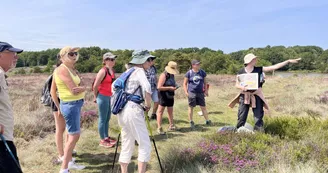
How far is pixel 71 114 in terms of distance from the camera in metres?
4.12

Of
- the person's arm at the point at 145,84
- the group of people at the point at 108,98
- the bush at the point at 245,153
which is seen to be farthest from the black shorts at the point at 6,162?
the bush at the point at 245,153

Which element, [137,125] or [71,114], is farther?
[71,114]

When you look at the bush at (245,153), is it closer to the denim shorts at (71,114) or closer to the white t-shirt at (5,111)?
the denim shorts at (71,114)

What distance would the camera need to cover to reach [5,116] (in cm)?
288

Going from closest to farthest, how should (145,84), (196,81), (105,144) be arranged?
(145,84), (105,144), (196,81)

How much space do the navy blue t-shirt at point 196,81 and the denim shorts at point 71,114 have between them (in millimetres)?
3977

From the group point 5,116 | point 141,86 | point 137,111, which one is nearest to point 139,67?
point 141,86

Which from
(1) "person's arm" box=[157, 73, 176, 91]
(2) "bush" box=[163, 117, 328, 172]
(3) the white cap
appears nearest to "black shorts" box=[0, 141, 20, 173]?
(2) "bush" box=[163, 117, 328, 172]

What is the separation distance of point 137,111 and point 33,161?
253cm

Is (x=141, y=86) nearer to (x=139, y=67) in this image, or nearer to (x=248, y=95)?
(x=139, y=67)

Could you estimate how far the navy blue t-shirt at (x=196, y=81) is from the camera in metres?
7.54

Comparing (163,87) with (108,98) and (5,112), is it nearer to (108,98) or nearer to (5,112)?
(108,98)

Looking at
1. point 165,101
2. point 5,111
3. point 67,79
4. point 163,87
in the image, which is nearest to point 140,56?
point 67,79

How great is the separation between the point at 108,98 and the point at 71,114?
1.61 metres
